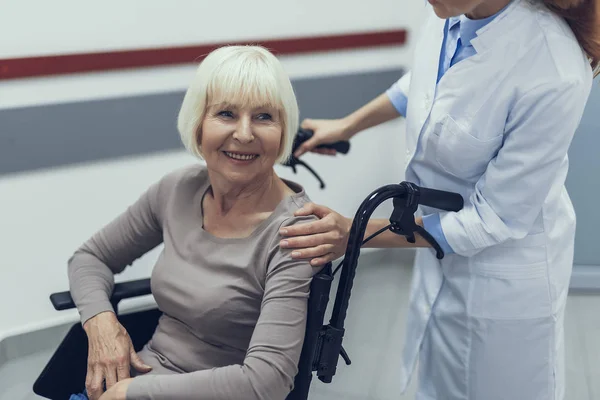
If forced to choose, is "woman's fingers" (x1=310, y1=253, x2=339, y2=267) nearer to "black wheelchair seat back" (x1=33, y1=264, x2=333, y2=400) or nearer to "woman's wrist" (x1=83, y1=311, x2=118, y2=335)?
"black wheelchair seat back" (x1=33, y1=264, x2=333, y2=400)

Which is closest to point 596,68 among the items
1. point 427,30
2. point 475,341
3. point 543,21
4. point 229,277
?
point 543,21

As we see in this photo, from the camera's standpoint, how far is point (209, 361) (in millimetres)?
1507

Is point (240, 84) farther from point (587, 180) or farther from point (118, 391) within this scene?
point (587, 180)

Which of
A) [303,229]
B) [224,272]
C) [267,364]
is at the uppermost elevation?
[303,229]

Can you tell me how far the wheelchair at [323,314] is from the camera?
4.31 ft

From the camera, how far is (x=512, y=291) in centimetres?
148

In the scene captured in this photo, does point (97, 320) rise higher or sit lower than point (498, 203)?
lower

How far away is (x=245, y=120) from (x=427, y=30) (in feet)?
1.59

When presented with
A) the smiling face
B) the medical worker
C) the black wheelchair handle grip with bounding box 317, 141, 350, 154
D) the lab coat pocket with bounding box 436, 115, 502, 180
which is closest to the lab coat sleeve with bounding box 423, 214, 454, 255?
the medical worker

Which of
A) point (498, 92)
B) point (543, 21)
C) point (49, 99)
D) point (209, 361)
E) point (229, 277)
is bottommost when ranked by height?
point (209, 361)

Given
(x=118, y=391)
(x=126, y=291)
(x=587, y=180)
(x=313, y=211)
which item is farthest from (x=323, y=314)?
(x=587, y=180)

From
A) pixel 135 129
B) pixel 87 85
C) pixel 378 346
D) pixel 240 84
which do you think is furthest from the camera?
pixel 378 346

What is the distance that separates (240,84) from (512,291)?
720mm

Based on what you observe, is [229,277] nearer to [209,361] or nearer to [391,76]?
[209,361]
